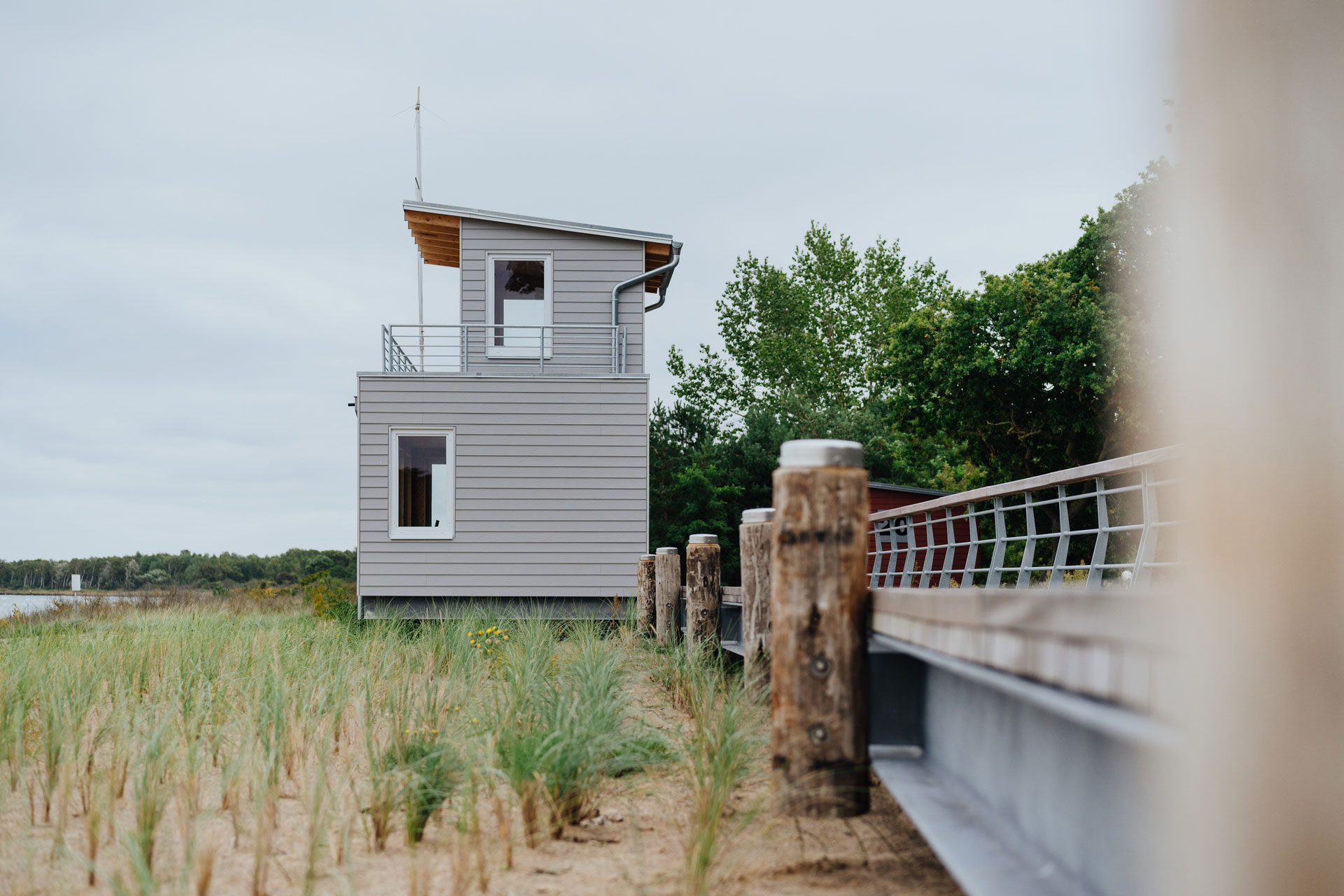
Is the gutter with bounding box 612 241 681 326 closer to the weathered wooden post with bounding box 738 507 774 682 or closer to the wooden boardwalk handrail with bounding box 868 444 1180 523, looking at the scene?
the wooden boardwalk handrail with bounding box 868 444 1180 523

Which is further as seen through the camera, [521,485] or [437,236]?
[437,236]

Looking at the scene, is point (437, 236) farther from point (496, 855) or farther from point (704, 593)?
point (496, 855)

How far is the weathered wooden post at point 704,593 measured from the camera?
7172 millimetres

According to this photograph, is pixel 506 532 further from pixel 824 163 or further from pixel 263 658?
pixel 824 163

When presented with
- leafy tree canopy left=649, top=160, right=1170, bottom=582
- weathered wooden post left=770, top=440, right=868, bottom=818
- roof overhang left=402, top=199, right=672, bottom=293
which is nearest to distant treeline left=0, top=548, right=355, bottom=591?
leafy tree canopy left=649, top=160, right=1170, bottom=582

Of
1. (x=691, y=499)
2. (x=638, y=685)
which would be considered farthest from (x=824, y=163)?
(x=638, y=685)

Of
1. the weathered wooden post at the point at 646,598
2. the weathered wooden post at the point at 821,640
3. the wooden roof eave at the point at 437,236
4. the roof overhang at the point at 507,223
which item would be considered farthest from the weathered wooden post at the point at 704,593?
the wooden roof eave at the point at 437,236

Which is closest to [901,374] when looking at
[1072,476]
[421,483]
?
[421,483]

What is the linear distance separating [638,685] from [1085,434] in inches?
852

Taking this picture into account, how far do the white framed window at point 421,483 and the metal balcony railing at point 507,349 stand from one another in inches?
42.5

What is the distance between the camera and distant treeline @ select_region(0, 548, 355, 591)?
35531 mm

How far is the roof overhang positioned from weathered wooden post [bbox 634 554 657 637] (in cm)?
623

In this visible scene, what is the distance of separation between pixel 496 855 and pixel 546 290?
13203mm

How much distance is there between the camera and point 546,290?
15719 millimetres
